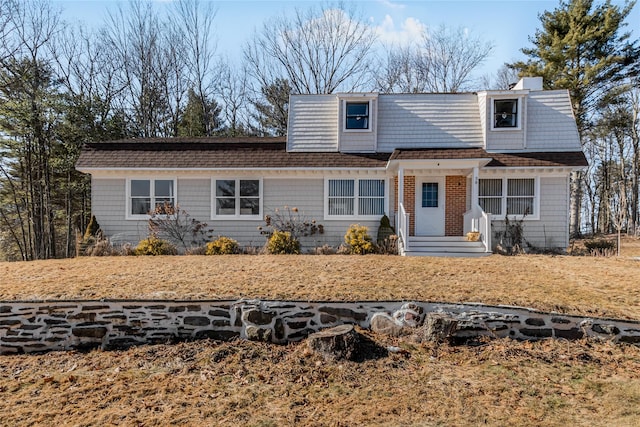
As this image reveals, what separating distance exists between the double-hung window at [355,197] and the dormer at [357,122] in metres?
1.32

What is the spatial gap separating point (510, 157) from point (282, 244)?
8.04 meters

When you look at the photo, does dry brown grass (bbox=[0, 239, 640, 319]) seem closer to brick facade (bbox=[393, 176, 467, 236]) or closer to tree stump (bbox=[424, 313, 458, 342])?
tree stump (bbox=[424, 313, 458, 342])

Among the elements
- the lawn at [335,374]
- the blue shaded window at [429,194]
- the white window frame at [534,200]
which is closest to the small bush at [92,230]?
the lawn at [335,374]

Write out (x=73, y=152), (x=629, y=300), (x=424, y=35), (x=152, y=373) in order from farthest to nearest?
(x=424, y=35) → (x=73, y=152) → (x=629, y=300) → (x=152, y=373)

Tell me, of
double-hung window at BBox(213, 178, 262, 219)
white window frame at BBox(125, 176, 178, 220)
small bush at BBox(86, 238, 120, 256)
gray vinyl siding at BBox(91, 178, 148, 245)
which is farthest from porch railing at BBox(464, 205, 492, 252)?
small bush at BBox(86, 238, 120, 256)

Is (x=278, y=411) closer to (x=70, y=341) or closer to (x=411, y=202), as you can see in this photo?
(x=70, y=341)

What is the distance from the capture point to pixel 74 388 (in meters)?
4.00

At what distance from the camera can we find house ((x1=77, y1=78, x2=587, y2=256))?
11.4 m

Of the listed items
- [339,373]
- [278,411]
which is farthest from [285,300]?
[278,411]

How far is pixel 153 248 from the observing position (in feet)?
34.4

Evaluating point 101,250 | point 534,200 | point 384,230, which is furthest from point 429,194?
point 101,250

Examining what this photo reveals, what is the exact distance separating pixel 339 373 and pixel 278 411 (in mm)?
970

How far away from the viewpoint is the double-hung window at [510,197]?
37.4 ft

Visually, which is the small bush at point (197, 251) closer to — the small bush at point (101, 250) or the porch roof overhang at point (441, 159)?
the small bush at point (101, 250)
